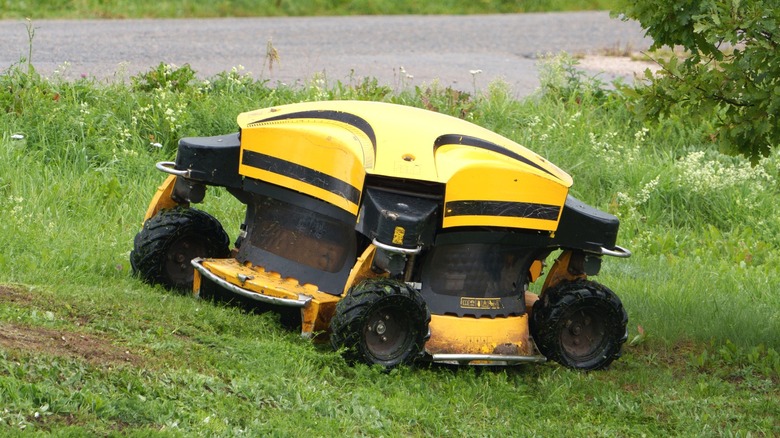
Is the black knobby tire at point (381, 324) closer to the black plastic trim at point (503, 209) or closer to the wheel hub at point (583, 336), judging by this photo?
the black plastic trim at point (503, 209)

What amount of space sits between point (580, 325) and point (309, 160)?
1.52m

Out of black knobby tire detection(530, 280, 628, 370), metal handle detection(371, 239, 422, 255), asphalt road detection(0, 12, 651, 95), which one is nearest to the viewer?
metal handle detection(371, 239, 422, 255)

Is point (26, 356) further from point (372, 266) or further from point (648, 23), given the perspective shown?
point (648, 23)

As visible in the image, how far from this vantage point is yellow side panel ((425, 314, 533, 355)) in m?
5.48

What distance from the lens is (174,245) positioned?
608cm

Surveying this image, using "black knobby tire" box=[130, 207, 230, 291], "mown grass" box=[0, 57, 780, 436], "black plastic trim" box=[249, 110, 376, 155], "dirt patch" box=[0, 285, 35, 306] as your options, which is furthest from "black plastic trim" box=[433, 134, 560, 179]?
"dirt patch" box=[0, 285, 35, 306]

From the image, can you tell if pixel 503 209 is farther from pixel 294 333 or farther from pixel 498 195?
pixel 294 333

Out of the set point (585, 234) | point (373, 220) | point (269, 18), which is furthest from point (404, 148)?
point (269, 18)

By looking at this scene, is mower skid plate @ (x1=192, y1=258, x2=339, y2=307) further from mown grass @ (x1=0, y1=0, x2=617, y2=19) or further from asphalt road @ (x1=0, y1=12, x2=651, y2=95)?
mown grass @ (x1=0, y1=0, x2=617, y2=19)

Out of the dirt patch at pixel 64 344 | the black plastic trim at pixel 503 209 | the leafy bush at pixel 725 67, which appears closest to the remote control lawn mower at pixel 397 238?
the black plastic trim at pixel 503 209

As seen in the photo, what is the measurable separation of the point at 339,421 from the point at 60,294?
1.60 m

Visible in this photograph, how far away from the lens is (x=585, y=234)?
575 centimetres

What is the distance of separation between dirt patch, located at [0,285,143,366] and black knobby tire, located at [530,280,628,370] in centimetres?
197

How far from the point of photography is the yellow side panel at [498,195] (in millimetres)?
5383
